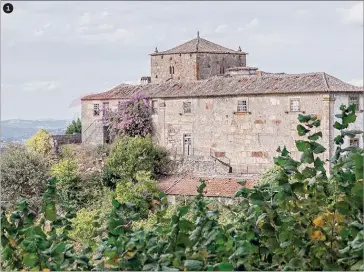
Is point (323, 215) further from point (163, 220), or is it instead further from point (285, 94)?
point (285, 94)

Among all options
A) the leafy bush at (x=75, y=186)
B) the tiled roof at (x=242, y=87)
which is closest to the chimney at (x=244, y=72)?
the tiled roof at (x=242, y=87)

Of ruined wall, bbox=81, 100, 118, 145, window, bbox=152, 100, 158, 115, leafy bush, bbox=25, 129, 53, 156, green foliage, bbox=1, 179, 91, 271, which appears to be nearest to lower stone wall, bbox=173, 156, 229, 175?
window, bbox=152, 100, 158, 115

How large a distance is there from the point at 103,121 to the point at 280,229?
2889 cm

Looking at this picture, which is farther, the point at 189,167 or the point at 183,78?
the point at 183,78

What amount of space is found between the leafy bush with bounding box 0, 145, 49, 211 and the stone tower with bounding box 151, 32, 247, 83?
10203 millimetres

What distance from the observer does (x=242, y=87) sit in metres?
29.9

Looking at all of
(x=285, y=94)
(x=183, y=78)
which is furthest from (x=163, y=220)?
(x=183, y=78)

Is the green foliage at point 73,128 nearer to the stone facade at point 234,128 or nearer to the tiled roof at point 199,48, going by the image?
the tiled roof at point 199,48

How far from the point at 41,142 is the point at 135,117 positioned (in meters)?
3.66

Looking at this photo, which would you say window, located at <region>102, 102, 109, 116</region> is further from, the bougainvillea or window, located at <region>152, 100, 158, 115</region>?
window, located at <region>152, 100, 158, 115</region>

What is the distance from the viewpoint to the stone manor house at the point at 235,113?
28.2m

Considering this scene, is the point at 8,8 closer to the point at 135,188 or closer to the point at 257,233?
the point at 257,233

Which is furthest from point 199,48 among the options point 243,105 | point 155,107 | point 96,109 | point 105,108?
point 243,105

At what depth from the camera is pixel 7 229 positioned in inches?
179
